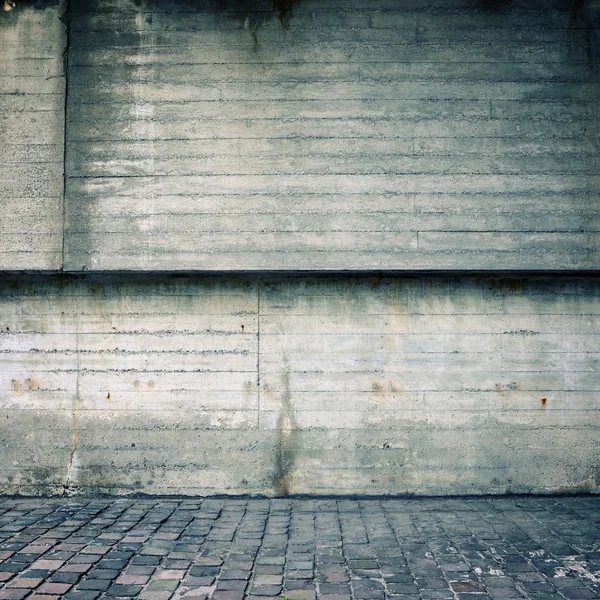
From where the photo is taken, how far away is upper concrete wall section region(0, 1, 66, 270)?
6.16m

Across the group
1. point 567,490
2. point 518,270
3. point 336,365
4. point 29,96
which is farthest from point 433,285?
point 29,96

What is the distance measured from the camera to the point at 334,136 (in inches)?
242

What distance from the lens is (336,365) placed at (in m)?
6.24

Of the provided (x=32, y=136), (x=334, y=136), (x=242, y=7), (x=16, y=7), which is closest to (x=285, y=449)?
(x=334, y=136)

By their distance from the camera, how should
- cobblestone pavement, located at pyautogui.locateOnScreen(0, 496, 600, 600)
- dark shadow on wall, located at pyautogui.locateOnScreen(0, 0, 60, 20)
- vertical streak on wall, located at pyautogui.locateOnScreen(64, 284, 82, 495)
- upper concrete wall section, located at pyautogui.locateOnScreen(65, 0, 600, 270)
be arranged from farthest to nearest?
dark shadow on wall, located at pyautogui.locateOnScreen(0, 0, 60, 20)
vertical streak on wall, located at pyautogui.locateOnScreen(64, 284, 82, 495)
upper concrete wall section, located at pyautogui.locateOnScreen(65, 0, 600, 270)
cobblestone pavement, located at pyautogui.locateOnScreen(0, 496, 600, 600)

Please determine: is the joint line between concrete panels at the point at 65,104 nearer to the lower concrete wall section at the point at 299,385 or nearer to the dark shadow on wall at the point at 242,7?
the lower concrete wall section at the point at 299,385

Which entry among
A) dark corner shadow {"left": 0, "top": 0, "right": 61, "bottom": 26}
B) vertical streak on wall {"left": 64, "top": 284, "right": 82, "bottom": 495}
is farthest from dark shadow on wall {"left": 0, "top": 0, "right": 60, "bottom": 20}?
vertical streak on wall {"left": 64, "top": 284, "right": 82, "bottom": 495}

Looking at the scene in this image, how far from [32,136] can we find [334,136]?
11.1ft

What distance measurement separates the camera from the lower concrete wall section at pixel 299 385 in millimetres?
6156

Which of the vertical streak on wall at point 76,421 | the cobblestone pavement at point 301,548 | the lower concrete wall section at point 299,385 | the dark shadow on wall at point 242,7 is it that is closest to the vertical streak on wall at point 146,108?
the dark shadow on wall at point 242,7

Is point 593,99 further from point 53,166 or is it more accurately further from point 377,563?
point 53,166

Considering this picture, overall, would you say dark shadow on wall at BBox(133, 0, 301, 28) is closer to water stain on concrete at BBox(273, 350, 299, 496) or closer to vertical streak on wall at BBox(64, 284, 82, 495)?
vertical streak on wall at BBox(64, 284, 82, 495)

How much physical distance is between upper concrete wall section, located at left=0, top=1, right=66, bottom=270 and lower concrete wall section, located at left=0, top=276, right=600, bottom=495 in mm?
517

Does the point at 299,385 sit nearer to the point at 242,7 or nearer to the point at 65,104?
the point at 65,104
